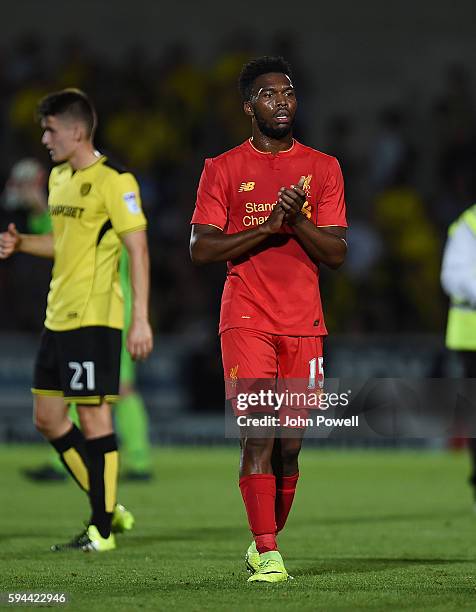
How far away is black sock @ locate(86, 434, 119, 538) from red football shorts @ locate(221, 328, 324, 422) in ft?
4.82

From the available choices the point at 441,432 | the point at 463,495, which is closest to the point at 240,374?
the point at 463,495

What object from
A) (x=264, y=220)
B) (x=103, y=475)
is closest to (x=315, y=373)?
(x=264, y=220)

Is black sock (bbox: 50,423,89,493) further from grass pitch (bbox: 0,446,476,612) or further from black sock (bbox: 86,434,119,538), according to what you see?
grass pitch (bbox: 0,446,476,612)

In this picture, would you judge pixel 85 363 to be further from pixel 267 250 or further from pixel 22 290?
pixel 22 290

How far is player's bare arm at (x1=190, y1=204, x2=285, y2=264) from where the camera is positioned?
226 inches

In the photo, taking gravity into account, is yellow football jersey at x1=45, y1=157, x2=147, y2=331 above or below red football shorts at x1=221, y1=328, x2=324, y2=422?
above

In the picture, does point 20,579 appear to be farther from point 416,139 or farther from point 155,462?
point 416,139

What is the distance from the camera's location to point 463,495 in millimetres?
10789

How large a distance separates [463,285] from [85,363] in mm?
2960

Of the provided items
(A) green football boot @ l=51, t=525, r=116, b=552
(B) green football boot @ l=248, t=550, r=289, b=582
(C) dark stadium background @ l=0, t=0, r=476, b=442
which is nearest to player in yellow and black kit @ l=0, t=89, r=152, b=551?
(A) green football boot @ l=51, t=525, r=116, b=552

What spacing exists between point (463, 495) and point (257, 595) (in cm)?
569

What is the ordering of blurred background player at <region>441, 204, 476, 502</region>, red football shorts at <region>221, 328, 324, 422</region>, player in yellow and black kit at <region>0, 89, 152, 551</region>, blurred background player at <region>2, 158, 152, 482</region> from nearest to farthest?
red football shorts at <region>221, 328, 324, 422</region> → player in yellow and black kit at <region>0, 89, 152, 551</region> → blurred background player at <region>441, 204, 476, 502</region> → blurred background player at <region>2, 158, 152, 482</region>

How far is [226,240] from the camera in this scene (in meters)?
5.89

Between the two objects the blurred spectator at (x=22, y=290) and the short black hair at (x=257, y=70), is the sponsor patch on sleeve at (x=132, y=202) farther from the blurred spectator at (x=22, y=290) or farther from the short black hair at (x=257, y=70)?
the blurred spectator at (x=22, y=290)
